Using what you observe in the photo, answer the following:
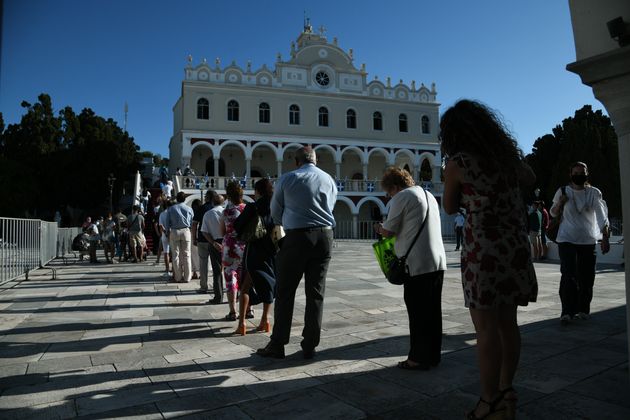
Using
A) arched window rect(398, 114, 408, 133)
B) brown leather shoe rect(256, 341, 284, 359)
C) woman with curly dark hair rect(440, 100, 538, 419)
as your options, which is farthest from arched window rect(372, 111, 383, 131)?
woman with curly dark hair rect(440, 100, 538, 419)

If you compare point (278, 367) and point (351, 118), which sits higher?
point (351, 118)

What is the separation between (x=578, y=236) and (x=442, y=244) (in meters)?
2.40

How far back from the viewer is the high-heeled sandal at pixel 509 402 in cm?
256

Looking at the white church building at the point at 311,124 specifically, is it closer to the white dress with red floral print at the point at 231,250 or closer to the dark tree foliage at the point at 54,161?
the dark tree foliage at the point at 54,161

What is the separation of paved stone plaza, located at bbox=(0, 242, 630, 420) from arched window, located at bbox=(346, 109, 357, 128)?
31091mm

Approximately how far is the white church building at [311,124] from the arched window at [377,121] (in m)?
0.02

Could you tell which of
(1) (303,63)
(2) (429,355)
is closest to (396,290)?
(2) (429,355)

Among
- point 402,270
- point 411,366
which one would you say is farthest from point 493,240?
point 411,366

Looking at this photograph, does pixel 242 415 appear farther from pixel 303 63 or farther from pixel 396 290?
pixel 303 63

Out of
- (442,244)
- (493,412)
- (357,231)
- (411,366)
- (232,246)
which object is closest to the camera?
(493,412)

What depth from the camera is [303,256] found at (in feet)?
12.9

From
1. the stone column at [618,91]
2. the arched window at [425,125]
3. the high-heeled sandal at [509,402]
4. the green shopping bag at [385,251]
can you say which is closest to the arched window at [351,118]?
the arched window at [425,125]

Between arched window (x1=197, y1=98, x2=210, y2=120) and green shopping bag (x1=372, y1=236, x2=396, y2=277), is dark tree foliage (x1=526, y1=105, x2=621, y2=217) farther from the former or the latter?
green shopping bag (x1=372, y1=236, x2=396, y2=277)

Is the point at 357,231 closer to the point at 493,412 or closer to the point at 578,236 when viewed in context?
the point at 578,236
